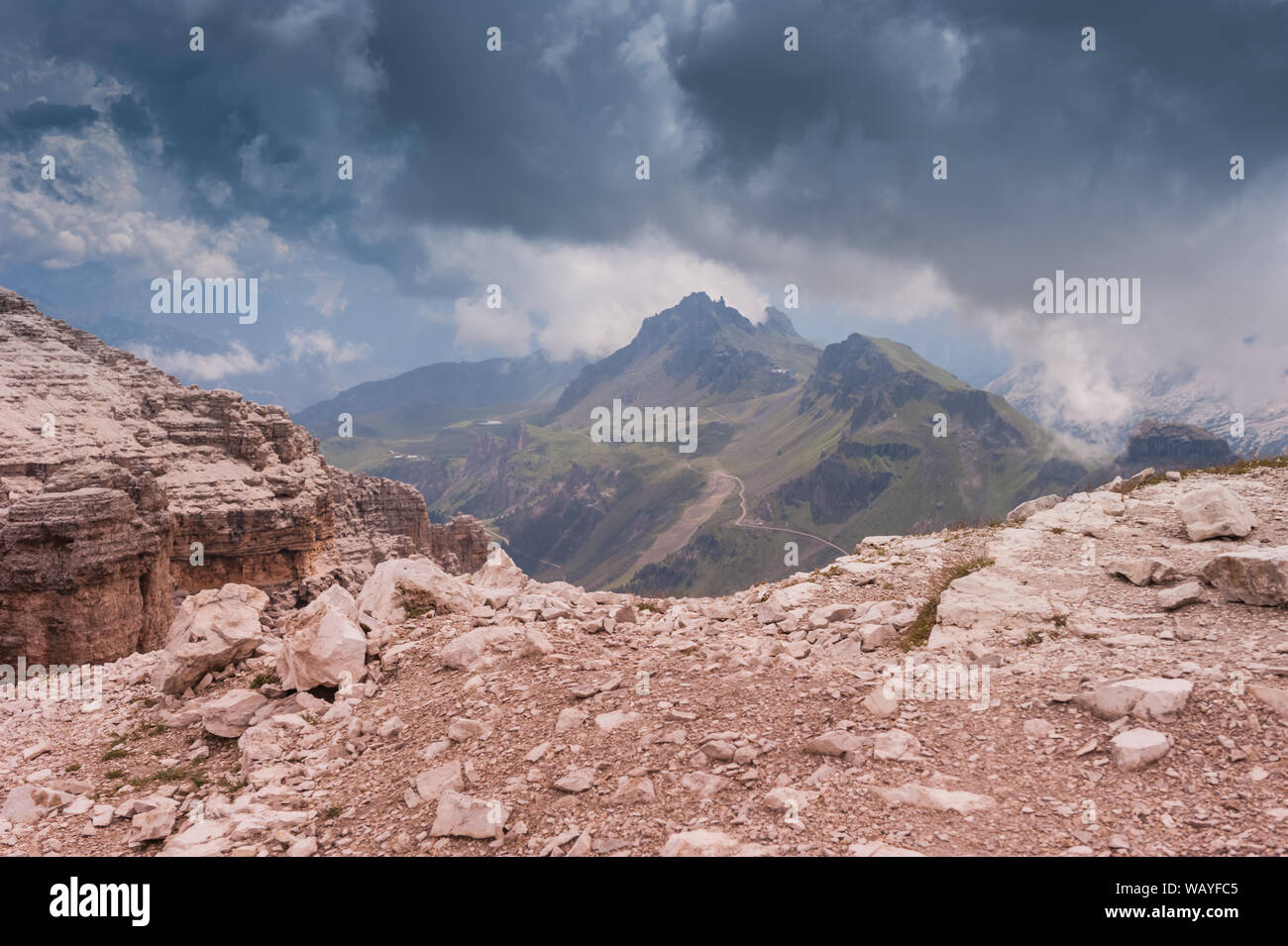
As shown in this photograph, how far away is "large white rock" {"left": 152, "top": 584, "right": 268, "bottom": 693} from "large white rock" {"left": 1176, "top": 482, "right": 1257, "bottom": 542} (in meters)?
24.3

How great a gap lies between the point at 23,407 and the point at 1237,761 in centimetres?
8695

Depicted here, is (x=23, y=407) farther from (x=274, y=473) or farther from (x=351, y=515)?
(x=351, y=515)

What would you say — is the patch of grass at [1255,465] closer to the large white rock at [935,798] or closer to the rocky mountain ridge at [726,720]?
the rocky mountain ridge at [726,720]

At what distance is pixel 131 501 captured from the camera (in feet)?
149

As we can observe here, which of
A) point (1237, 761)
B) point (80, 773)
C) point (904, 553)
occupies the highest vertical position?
point (904, 553)

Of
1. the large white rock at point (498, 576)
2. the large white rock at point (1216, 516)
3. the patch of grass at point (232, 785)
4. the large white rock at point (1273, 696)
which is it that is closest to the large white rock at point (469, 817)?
the patch of grass at point (232, 785)

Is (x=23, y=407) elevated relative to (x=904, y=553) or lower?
elevated

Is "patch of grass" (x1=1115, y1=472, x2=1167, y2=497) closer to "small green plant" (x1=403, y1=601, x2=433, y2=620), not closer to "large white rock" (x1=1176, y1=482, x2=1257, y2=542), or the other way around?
"large white rock" (x1=1176, y1=482, x2=1257, y2=542)

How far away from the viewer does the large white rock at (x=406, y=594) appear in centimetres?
1560

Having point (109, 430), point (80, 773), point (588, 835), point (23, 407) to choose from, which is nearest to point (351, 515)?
point (109, 430)

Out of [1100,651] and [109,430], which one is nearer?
[1100,651]

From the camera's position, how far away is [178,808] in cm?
960

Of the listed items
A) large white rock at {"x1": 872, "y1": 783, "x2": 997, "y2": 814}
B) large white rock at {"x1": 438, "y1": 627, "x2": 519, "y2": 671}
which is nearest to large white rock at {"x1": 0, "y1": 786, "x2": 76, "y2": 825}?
large white rock at {"x1": 438, "y1": 627, "x2": 519, "y2": 671}

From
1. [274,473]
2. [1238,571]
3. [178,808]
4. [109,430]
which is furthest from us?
[274,473]
